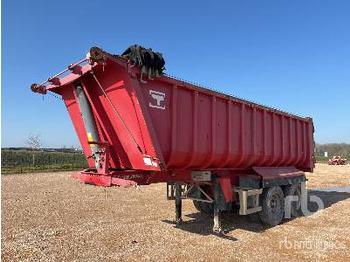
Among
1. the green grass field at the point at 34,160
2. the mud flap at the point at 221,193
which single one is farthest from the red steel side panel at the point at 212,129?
the green grass field at the point at 34,160

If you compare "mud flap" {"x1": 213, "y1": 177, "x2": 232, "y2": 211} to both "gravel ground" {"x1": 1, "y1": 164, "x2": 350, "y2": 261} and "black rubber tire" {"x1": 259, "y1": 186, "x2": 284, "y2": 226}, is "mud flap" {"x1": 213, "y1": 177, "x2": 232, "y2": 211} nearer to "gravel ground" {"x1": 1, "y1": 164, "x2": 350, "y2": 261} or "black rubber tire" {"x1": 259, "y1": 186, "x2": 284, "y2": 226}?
"gravel ground" {"x1": 1, "y1": 164, "x2": 350, "y2": 261}

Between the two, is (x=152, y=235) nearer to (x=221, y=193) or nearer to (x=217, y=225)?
(x=217, y=225)

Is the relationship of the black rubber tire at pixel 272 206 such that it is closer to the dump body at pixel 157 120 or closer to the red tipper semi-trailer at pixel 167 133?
the red tipper semi-trailer at pixel 167 133

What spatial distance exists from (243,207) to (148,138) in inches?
128

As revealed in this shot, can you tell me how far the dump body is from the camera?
601 centimetres

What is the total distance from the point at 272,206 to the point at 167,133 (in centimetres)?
419

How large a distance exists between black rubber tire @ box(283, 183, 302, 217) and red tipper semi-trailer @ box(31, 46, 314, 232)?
2.22ft

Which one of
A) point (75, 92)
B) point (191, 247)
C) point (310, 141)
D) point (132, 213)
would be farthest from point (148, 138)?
point (310, 141)

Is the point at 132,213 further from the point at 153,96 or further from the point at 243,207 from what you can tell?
the point at 153,96

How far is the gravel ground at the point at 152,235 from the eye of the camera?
6.10 meters

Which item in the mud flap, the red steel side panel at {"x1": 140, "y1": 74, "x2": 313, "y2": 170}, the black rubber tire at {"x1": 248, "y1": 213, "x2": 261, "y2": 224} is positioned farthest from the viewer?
the black rubber tire at {"x1": 248, "y1": 213, "x2": 261, "y2": 224}

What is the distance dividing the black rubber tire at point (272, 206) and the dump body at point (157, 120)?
95cm

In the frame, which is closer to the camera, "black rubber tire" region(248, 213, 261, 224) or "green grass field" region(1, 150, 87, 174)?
"black rubber tire" region(248, 213, 261, 224)

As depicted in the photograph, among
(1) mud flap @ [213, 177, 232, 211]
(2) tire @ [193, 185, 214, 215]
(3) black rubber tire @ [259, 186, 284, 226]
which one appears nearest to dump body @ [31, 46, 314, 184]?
(1) mud flap @ [213, 177, 232, 211]
